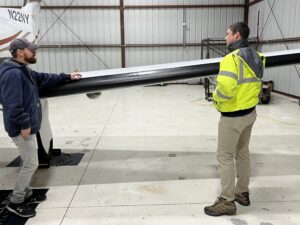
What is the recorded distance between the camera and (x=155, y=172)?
4.69 meters

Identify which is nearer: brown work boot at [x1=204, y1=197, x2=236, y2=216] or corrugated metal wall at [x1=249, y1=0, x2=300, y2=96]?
brown work boot at [x1=204, y1=197, x2=236, y2=216]

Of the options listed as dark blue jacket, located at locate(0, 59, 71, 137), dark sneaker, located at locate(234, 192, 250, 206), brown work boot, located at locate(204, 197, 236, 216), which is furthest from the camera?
dark sneaker, located at locate(234, 192, 250, 206)

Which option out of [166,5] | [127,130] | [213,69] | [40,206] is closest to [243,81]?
[213,69]

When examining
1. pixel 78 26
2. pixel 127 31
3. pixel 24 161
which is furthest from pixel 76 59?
pixel 24 161

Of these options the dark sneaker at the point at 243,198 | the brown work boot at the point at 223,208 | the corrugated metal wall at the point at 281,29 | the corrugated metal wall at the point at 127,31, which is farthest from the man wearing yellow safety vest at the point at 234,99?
the corrugated metal wall at the point at 127,31

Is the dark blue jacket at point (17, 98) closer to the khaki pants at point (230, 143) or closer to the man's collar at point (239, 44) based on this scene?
the khaki pants at point (230, 143)

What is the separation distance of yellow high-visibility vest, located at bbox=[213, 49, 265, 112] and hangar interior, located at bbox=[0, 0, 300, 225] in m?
1.32

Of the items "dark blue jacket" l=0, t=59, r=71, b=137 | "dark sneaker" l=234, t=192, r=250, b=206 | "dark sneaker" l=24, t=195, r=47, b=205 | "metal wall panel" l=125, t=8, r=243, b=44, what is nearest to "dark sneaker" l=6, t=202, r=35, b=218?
"dark sneaker" l=24, t=195, r=47, b=205

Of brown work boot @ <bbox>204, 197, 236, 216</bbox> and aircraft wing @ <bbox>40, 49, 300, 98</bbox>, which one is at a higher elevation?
aircraft wing @ <bbox>40, 49, 300, 98</bbox>

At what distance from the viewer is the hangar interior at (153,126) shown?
365 centimetres

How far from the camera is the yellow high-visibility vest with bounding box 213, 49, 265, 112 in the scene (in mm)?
2943

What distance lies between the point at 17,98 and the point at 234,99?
229 centimetres

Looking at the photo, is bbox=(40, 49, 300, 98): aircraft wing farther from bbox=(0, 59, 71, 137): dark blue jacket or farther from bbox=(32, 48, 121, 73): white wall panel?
bbox=(32, 48, 121, 73): white wall panel

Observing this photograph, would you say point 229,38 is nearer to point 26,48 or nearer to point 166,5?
point 26,48
